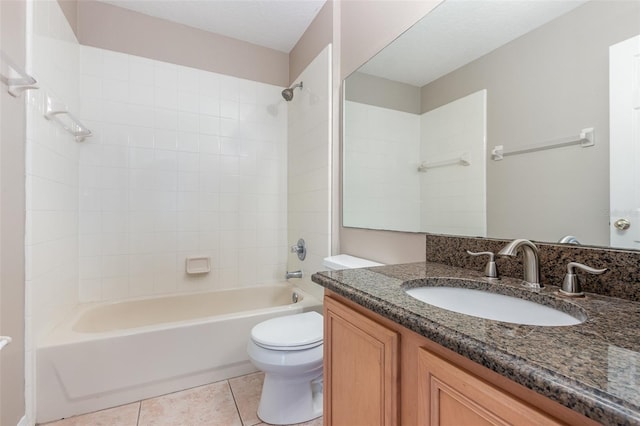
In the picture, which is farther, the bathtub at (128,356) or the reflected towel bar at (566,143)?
the bathtub at (128,356)

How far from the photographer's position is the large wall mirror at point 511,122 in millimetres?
763

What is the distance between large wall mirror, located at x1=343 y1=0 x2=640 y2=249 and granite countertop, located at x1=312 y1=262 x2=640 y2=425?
28 centimetres

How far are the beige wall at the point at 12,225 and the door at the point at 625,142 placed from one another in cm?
208

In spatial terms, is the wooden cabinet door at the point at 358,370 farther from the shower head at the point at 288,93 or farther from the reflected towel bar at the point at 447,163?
the shower head at the point at 288,93

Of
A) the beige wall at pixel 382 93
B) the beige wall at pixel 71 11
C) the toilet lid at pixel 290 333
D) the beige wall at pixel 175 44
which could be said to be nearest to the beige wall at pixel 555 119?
the beige wall at pixel 382 93

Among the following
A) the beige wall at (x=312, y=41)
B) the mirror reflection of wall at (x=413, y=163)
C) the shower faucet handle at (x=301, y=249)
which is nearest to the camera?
the mirror reflection of wall at (x=413, y=163)

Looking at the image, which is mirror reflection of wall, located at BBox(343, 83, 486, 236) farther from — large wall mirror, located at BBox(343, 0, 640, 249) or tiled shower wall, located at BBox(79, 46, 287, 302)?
tiled shower wall, located at BBox(79, 46, 287, 302)

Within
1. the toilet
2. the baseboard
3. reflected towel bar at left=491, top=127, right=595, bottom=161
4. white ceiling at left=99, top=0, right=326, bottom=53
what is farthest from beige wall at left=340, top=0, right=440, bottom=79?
the baseboard

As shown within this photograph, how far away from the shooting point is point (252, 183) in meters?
2.56

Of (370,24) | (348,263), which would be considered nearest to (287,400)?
(348,263)

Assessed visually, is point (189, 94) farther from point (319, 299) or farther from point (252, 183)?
point (319, 299)

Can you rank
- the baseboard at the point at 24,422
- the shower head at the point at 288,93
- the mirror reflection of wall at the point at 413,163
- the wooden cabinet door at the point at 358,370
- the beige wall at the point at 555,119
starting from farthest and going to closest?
the shower head at the point at 288,93, the baseboard at the point at 24,422, the mirror reflection of wall at the point at 413,163, the beige wall at the point at 555,119, the wooden cabinet door at the point at 358,370

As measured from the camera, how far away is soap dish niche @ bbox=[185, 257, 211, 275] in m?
2.31

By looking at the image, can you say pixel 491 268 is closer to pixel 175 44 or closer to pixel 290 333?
pixel 290 333
